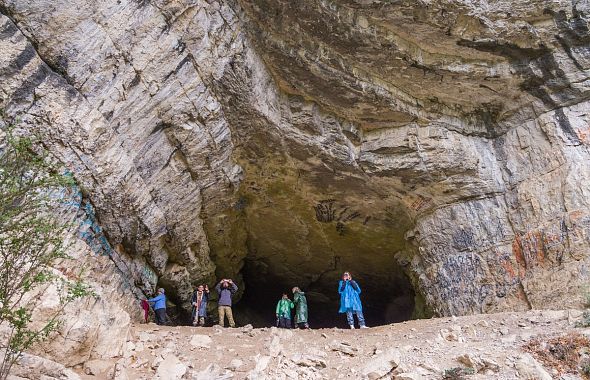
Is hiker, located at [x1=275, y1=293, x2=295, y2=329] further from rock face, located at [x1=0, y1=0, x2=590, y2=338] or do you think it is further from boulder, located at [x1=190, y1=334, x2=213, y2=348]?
boulder, located at [x1=190, y1=334, x2=213, y2=348]

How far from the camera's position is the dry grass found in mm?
8547

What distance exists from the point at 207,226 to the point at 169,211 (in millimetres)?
2503

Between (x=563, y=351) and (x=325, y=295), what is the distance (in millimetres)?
12365

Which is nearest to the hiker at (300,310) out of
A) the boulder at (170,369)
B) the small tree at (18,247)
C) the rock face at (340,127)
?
the rock face at (340,127)

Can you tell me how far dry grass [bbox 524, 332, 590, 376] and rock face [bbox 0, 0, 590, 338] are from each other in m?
2.85

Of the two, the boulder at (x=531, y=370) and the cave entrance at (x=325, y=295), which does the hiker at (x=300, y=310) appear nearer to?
the cave entrance at (x=325, y=295)

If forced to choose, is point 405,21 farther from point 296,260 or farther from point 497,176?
point 296,260

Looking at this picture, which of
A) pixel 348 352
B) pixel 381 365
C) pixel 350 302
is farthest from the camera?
pixel 350 302

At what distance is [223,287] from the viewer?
46.3 ft

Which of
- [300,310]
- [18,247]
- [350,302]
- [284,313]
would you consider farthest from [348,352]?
[18,247]

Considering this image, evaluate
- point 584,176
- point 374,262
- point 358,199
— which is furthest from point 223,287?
point 584,176

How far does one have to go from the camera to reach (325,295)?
20.6 meters

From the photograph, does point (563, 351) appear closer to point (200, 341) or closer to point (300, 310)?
point (200, 341)

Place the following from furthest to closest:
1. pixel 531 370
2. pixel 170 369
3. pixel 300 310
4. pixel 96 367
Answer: pixel 300 310, pixel 170 369, pixel 96 367, pixel 531 370
